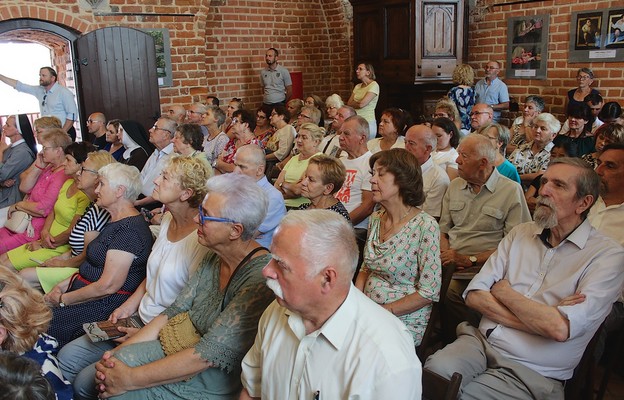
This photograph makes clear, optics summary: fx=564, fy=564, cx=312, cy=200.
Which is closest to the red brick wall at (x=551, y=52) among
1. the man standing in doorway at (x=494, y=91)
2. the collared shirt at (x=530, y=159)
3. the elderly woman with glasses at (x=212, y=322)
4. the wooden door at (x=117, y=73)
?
the man standing in doorway at (x=494, y=91)

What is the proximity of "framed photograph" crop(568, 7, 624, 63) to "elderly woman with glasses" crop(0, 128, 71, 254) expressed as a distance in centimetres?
561

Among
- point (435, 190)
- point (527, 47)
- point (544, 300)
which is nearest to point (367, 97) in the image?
point (527, 47)

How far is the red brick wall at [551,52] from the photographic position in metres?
6.33

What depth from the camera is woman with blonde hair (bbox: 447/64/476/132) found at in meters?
6.86

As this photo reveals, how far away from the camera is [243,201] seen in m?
2.12

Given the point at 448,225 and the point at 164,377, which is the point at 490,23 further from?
the point at 164,377

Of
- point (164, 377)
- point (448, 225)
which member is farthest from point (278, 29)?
point (164, 377)

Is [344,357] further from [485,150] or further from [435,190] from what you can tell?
[435,190]

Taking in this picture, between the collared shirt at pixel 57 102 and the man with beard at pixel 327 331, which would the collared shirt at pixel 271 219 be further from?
the collared shirt at pixel 57 102

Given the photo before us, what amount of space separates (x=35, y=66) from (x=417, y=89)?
7427 millimetres

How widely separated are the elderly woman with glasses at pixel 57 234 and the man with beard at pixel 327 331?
2.44 m

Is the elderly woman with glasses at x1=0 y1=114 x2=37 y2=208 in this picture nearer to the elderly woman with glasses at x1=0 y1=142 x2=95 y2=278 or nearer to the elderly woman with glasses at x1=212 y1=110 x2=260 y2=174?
the elderly woman with glasses at x1=0 y1=142 x2=95 y2=278

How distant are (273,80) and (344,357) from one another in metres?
7.51

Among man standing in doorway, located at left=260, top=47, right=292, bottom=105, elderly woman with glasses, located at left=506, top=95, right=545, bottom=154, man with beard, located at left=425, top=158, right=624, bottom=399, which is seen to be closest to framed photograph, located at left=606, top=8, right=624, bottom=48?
elderly woman with glasses, located at left=506, top=95, right=545, bottom=154
